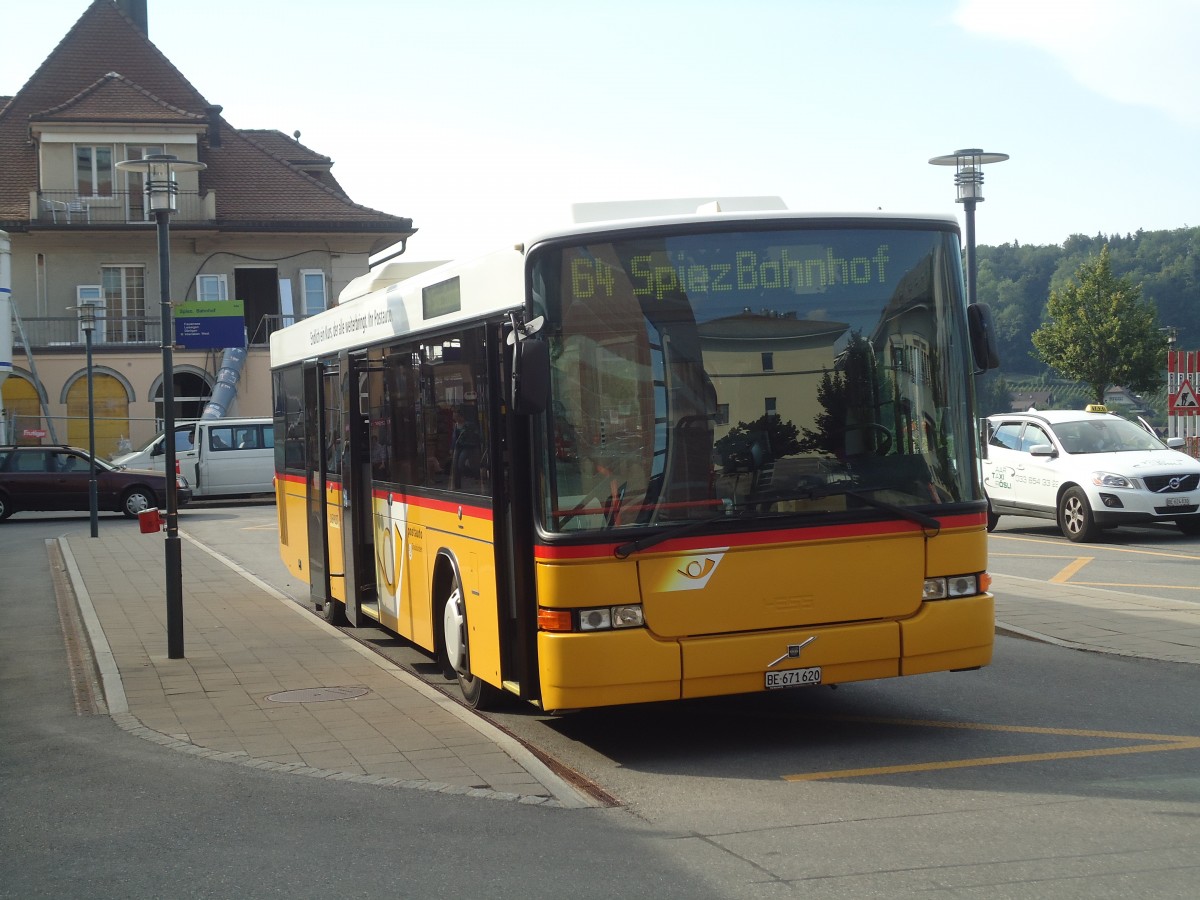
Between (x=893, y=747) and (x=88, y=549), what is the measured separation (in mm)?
19462

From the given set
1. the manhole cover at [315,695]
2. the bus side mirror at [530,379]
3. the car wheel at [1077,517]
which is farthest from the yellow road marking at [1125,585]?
the bus side mirror at [530,379]

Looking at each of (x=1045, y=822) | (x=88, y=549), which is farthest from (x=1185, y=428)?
(x=1045, y=822)

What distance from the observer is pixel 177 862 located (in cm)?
613

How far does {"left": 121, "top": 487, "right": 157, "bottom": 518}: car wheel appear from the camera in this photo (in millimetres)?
34188

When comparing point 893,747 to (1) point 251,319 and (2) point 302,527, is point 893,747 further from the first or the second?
(1) point 251,319

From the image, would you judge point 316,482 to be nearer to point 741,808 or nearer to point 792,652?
point 792,652

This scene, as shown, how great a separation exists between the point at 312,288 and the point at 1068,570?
39.2 meters

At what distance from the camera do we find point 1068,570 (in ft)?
56.4

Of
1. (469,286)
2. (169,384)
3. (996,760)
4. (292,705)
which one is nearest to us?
(996,760)

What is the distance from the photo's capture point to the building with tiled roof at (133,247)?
49688 millimetres

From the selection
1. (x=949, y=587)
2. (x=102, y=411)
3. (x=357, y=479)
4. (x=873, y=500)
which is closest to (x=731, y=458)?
(x=873, y=500)

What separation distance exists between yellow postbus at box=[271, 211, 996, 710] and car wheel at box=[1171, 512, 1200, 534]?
13.6 metres

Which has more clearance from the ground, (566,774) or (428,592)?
(428,592)

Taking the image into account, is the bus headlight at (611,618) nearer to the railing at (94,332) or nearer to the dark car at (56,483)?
the dark car at (56,483)
